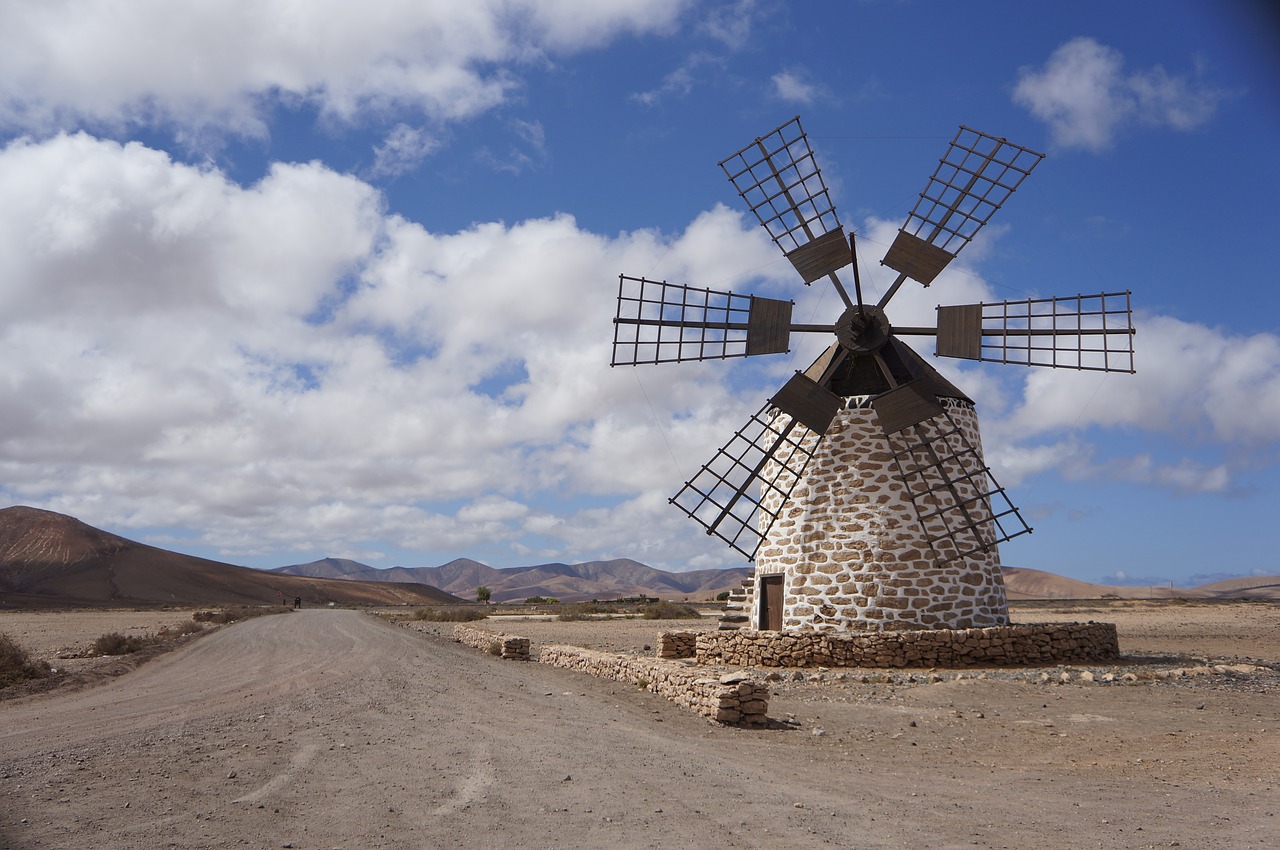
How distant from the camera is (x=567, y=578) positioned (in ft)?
646

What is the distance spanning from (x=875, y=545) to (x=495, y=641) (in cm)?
1012

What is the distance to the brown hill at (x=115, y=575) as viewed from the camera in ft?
269

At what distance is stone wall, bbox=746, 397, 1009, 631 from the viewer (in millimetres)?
15211

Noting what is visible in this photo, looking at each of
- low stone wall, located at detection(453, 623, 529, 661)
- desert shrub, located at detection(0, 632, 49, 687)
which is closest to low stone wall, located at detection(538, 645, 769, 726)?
low stone wall, located at detection(453, 623, 529, 661)

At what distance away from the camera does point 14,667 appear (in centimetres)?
1534

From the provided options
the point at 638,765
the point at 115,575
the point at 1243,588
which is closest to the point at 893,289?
the point at 638,765

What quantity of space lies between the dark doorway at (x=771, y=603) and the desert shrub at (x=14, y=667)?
42.0 ft

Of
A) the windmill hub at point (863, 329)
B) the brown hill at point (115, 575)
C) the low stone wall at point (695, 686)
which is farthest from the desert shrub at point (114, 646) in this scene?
the brown hill at point (115, 575)

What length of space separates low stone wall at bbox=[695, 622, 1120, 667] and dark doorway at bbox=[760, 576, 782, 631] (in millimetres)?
1059

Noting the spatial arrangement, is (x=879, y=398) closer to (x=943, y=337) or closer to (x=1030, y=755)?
(x=943, y=337)

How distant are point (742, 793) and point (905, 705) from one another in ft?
16.8

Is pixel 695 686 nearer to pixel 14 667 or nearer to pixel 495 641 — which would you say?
pixel 495 641

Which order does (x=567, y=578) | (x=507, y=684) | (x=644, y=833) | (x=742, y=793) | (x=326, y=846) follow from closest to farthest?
(x=326, y=846)
(x=644, y=833)
(x=742, y=793)
(x=507, y=684)
(x=567, y=578)

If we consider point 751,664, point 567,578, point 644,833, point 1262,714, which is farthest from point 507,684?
point 567,578
